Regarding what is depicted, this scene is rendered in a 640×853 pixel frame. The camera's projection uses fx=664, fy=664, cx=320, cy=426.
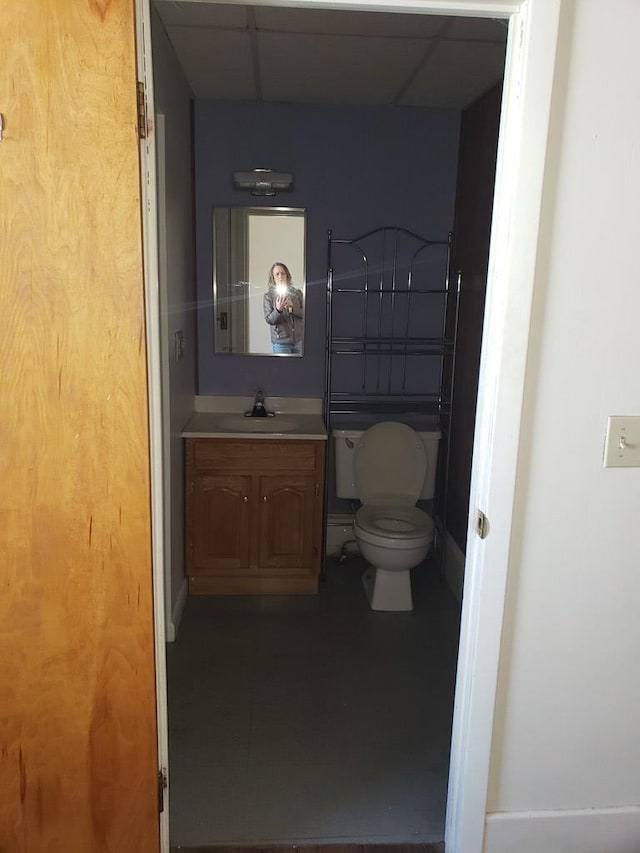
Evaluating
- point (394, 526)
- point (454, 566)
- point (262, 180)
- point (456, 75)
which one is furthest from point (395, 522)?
point (456, 75)

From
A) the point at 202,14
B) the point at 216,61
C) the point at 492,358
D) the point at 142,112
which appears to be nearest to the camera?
the point at 142,112

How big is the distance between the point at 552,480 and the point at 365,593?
6.28 feet

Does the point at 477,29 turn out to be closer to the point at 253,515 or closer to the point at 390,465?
the point at 390,465

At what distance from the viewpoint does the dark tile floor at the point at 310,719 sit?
1.90 meters

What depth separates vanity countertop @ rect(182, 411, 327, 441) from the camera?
120 inches

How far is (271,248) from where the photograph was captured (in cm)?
342

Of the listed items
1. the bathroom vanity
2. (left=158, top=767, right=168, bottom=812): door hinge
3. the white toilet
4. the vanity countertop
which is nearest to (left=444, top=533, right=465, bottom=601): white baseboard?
the white toilet

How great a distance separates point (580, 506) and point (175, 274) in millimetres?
1912

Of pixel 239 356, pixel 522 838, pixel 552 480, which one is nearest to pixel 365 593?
pixel 239 356

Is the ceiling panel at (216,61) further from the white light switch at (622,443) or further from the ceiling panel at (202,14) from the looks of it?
the white light switch at (622,443)

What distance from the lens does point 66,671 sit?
1.50m

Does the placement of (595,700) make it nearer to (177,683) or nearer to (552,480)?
(552,480)

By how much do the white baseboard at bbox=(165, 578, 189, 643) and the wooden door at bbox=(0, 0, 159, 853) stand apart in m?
1.20

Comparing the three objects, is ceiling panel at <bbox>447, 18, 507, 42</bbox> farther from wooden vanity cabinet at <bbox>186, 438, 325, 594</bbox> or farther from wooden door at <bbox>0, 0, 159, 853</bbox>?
wooden vanity cabinet at <bbox>186, 438, 325, 594</bbox>
